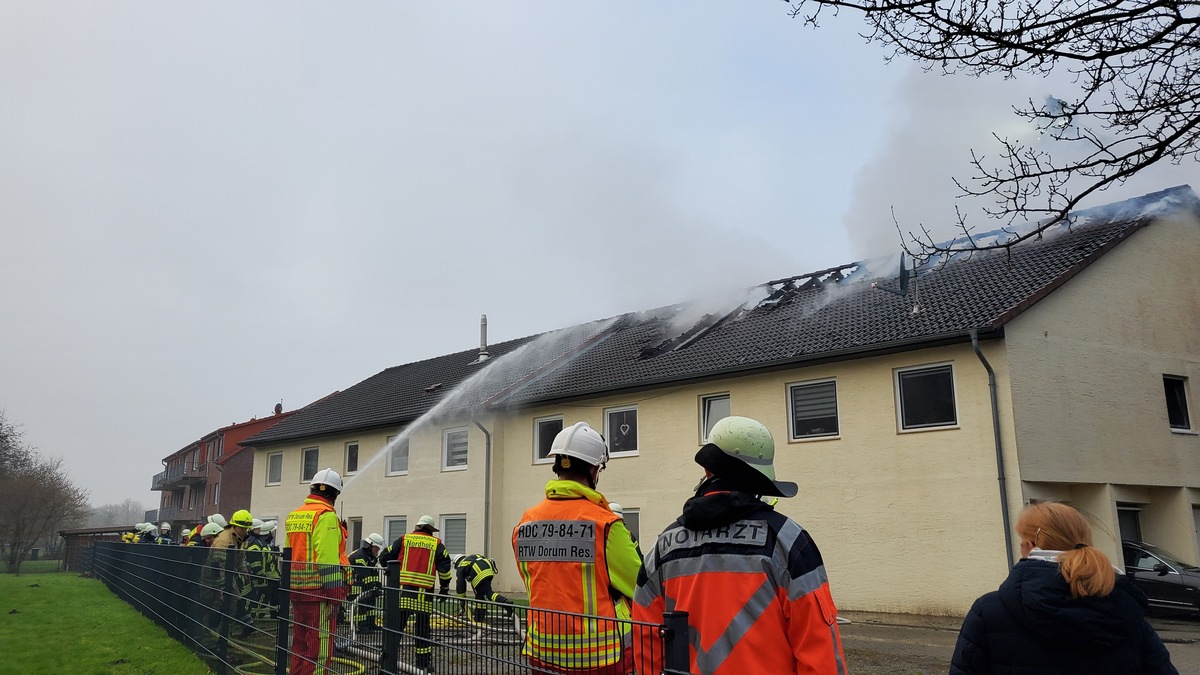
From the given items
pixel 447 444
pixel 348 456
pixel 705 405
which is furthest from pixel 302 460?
pixel 705 405

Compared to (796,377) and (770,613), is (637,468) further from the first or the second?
(770,613)

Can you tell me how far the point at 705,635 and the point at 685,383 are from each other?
15362 mm

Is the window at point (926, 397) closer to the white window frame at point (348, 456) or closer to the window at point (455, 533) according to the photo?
the window at point (455, 533)

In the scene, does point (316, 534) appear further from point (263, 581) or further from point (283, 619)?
point (283, 619)

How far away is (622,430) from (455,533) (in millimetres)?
6035

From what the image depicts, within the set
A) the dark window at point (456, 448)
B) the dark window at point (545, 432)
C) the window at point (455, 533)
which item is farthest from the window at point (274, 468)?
the dark window at point (545, 432)

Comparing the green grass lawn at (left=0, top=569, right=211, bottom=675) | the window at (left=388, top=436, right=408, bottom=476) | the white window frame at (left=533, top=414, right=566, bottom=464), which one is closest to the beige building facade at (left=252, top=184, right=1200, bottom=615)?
the white window frame at (left=533, top=414, right=566, bottom=464)

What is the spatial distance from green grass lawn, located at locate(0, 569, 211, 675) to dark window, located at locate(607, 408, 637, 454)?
9611mm

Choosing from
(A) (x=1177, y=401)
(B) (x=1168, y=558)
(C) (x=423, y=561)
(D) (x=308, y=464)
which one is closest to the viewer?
(C) (x=423, y=561)

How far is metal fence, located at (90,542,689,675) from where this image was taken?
316 centimetres

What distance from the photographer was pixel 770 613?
2.52 meters

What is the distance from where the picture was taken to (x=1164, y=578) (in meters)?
13.5

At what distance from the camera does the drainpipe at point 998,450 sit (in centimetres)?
1299

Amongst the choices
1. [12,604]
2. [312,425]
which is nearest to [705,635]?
[12,604]
